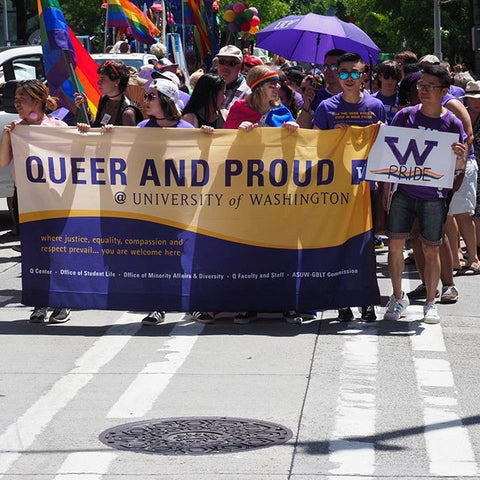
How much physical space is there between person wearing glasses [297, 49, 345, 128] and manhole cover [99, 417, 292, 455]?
5.41 metres

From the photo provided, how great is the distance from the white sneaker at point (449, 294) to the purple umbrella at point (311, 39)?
4.42 metres

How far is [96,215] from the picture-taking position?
938 cm

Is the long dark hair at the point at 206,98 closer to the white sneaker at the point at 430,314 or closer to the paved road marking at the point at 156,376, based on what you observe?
the paved road marking at the point at 156,376

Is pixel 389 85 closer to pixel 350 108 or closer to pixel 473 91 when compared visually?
pixel 473 91

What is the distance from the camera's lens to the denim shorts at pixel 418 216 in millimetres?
9570

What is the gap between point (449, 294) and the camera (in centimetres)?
1056

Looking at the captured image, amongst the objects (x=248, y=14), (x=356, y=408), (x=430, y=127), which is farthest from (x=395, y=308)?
(x=248, y=14)

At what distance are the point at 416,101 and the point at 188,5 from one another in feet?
45.6

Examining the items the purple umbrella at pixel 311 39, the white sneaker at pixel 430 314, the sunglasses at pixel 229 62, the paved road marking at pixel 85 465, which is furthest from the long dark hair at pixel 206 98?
the paved road marking at pixel 85 465

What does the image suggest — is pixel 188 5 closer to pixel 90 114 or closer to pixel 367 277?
pixel 90 114

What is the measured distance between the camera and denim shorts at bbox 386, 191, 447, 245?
9570 mm

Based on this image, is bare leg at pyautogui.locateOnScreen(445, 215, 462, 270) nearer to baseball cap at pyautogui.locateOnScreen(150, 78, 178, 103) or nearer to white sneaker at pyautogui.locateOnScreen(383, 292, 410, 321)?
white sneaker at pyautogui.locateOnScreen(383, 292, 410, 321)

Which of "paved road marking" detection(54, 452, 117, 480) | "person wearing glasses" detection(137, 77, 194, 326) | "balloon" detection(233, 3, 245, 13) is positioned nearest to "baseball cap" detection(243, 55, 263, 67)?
"person wearing glasses" detection(137, 77, 194, 326)

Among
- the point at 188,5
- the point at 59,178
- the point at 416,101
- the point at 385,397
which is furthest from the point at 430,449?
the point at 188,5
